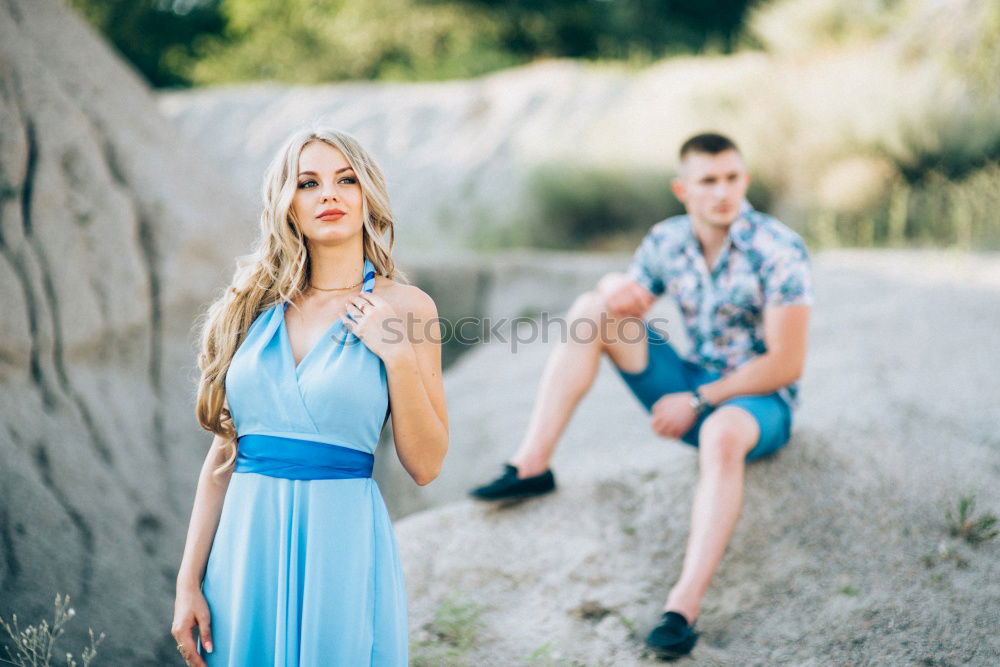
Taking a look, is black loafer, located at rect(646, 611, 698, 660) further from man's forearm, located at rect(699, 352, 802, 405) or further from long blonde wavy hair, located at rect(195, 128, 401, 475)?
long blonde wavy hair, located at rect(195, 128, 401, 475)

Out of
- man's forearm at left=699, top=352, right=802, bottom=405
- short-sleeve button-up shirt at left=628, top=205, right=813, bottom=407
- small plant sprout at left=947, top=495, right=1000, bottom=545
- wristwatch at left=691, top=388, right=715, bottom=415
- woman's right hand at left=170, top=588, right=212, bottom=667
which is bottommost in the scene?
small plant sprout at left=947, top=495, right=1000, bottom=545

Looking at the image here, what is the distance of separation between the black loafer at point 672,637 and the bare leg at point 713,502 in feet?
0.09

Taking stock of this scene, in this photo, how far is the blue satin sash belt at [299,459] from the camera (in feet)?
5.92

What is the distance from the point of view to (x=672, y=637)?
94.0 inches

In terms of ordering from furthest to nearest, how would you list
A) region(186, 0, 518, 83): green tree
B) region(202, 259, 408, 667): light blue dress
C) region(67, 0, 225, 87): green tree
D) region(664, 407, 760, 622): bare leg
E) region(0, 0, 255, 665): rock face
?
region(67, 0, 225, 87): green tree
region(186, 0, 518, 83): green tree
region(0, 0, 255, 665): rock face
region(664, 407, 760, 622): bare leg
region(202, 259, 408, 667): light blue dress

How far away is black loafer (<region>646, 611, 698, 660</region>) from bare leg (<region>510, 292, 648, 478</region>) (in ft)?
2.43

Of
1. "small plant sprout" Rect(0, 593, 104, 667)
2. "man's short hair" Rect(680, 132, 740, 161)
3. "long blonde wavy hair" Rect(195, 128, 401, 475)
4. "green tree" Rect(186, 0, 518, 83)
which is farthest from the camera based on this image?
"green tree" Rect(186, 0, 518, 83)

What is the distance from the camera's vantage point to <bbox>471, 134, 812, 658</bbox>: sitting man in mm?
2748

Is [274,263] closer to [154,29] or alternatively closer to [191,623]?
[191,623]

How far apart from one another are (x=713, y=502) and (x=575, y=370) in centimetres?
68

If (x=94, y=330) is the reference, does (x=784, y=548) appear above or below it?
below

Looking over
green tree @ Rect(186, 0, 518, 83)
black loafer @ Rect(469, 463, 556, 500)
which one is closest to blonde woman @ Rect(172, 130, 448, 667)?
black loafer @ Rect(469, 463, 556, 500)

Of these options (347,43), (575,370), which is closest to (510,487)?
(575,370)

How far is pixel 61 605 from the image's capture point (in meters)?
2.54
